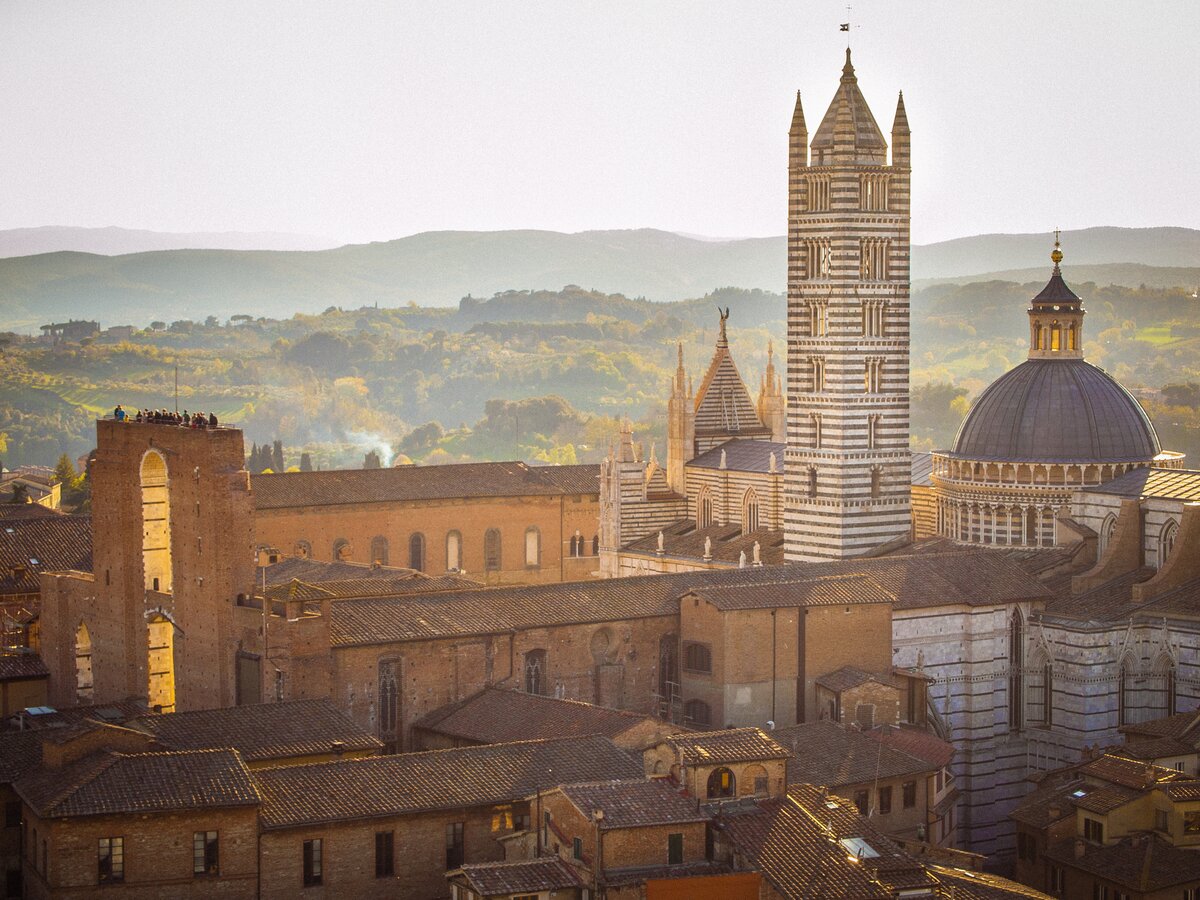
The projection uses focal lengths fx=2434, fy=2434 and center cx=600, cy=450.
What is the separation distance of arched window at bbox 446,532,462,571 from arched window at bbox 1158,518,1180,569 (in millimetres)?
24763

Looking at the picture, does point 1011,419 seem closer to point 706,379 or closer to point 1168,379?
point 706,379

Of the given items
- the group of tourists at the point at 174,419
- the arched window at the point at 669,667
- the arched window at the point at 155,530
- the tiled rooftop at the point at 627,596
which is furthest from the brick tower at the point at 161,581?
the arched window at the point at 669,667

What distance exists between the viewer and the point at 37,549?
200 ft

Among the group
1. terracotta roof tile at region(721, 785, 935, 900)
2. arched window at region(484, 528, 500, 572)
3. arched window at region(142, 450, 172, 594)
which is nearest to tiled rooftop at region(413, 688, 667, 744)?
terracotta roof tile at region(721, 785, 935, 900)

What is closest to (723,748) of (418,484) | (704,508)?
(704,508)

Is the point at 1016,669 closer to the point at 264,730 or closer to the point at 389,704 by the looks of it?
the point at 389,704

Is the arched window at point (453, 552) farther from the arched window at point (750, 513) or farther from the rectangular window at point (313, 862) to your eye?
the rectangular window at point (313, 862)

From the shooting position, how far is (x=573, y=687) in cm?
4825

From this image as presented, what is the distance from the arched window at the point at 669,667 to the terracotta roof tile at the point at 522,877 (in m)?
12.9

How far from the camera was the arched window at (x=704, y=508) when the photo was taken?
6438 centimetres

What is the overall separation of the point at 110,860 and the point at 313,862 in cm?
316

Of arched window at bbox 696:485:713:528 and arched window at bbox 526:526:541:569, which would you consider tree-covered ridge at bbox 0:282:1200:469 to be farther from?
arched window at bbox 696:485:713:528

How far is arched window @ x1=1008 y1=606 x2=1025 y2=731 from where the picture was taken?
5128 centimetres

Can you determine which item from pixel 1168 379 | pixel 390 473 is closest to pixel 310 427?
pixel 1168 379
